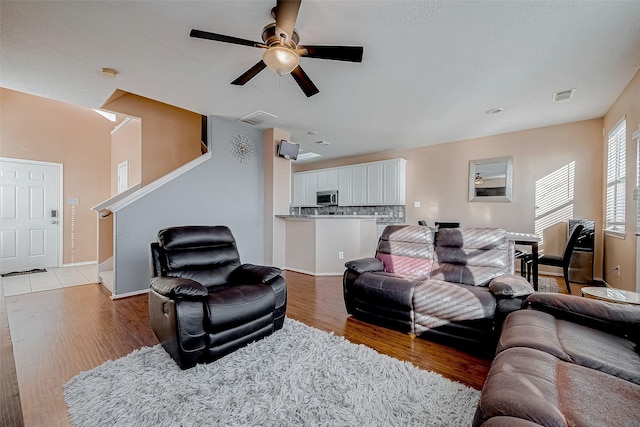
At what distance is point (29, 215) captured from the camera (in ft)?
16.3

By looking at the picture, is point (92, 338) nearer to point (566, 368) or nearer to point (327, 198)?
point (566, 368)

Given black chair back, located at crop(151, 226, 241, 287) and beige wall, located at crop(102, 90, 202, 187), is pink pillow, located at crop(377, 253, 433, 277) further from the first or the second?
beige wall, located at crop(102, 90, 202, 187)

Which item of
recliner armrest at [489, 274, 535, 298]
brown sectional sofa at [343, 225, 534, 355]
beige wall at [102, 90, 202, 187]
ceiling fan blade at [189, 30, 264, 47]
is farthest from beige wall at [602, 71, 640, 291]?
beige wall at [102, 90, 202, 187]

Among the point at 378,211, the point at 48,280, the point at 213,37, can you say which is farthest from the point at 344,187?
the point at 48,280

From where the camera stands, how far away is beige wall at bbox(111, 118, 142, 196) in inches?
193

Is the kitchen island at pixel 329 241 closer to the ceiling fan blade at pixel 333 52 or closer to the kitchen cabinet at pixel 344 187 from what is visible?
the kitchen cabinet at pixel 344 187

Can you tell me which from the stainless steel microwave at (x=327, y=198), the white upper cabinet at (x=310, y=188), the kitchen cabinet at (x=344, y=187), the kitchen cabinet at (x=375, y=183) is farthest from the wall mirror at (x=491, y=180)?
the white upper cabinet at (x=310, y=188)

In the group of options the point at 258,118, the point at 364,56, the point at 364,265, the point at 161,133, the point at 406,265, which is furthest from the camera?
the point at 161,133

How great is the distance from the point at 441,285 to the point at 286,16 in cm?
248

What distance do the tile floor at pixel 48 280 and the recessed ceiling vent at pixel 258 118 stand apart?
3564 mm

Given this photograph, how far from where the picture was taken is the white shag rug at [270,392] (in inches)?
56.5

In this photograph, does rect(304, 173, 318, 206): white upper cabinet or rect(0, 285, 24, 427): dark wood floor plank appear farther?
rect(304, 173, 318, 206): white upper cabinet

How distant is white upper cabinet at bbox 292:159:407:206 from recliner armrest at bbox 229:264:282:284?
15.1 ft

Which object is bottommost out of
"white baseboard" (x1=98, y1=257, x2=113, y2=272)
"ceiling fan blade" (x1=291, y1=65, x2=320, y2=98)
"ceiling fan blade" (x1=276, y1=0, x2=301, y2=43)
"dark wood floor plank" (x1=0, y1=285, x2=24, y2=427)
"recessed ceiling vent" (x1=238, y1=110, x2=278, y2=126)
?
"white baseboard" (x1=98, y1=257, x2=113, y2=272)
